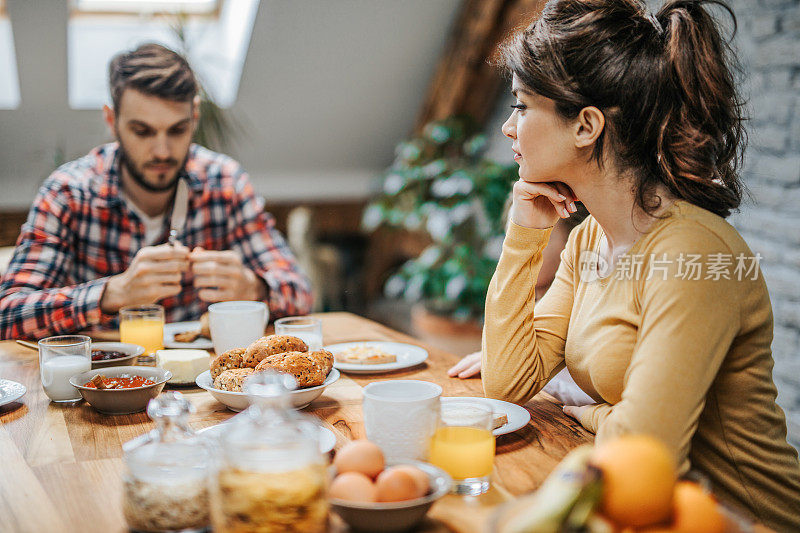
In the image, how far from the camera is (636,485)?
686 millimetres

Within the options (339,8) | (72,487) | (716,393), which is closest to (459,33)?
(339,8)

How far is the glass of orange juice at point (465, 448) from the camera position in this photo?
0.97m

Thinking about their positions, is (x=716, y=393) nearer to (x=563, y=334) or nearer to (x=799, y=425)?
→ (x=563, y=334)

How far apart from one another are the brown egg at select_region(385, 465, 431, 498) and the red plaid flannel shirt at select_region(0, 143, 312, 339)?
1.27 metres

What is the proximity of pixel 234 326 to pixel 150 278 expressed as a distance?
350mm

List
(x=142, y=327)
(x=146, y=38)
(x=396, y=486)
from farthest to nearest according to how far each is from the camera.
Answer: (x=146, y=38) < (x=142, y=327) < (x=396, y=486)

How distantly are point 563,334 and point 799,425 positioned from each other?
1.53 m

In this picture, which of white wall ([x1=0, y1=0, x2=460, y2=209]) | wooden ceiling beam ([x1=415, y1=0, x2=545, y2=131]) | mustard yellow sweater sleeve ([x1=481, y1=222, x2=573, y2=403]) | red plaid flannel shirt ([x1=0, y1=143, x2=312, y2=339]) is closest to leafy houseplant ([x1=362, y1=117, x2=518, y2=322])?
wooden ceiling beam ([x1=415, y1=0, x2=545, y2=131])

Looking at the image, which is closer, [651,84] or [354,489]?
[354,489]

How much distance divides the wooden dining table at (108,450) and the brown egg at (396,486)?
62 millimetres

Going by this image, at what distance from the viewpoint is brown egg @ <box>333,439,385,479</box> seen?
Answer: 0.86 m

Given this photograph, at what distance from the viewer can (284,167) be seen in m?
4.56

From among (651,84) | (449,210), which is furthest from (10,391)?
(449,210)

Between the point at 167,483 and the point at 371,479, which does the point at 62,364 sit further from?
the point at 371,479
